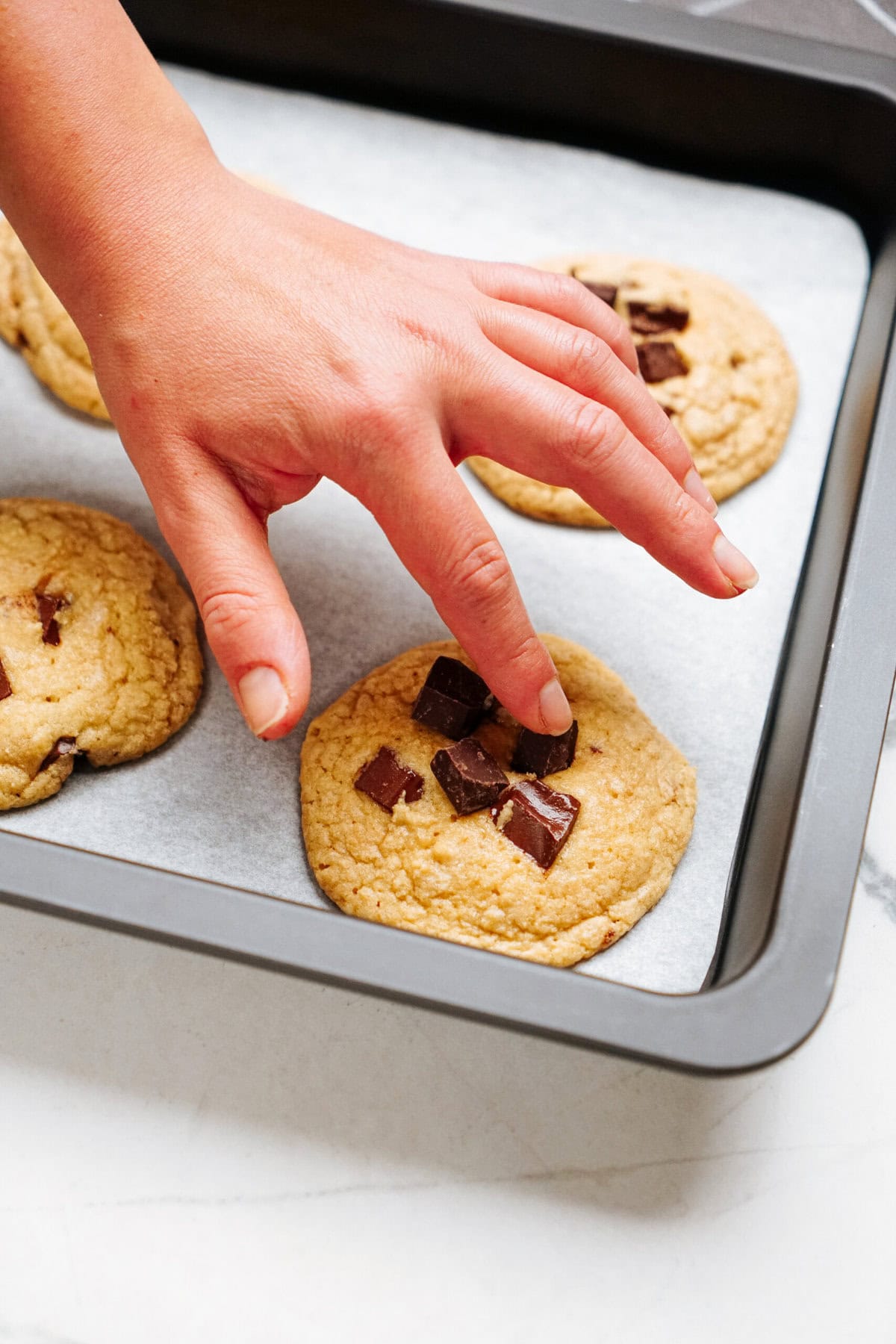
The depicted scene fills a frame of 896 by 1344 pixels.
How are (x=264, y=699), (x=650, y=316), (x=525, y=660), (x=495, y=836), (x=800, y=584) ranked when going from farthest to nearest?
1. (x=650, y=316)
2. (x=800, y=584)
3. (x=495, y=836)
4. (x=525, y=660)
5. (x=264, y=699)

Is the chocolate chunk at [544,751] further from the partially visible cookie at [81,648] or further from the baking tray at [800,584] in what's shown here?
the partially visible cookie at [81,648]

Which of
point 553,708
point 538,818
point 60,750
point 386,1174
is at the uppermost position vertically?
point 553,708

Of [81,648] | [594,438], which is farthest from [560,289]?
[81,648]

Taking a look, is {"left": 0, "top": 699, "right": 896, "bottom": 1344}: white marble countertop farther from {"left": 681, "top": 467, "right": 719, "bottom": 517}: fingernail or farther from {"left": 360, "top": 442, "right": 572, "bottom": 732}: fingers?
{"left": 681, "top": 467, "right": 719, "bottom": 517}: fingernail

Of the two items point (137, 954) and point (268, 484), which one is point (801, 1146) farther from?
point (268, 484)

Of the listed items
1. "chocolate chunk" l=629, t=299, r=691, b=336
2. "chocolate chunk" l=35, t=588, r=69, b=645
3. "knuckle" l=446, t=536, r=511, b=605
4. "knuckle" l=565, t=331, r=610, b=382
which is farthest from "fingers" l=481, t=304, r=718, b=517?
"chocolate chunk" l=35, t=588, r=69, b=645

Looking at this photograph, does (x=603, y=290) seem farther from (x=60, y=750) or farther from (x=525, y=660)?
(x=60, y=750)
